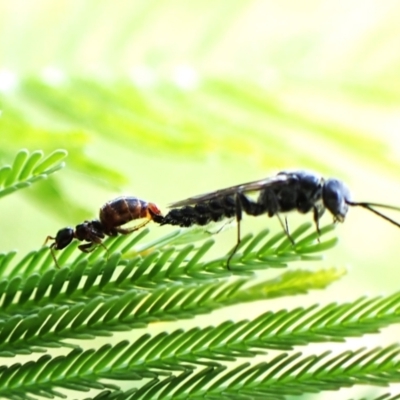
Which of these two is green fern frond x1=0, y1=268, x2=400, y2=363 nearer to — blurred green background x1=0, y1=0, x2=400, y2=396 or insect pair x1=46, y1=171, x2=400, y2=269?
insect pair x1=46, y1=171, x2=400, y2=269

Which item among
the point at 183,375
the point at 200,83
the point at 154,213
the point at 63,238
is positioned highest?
the point at 200,83

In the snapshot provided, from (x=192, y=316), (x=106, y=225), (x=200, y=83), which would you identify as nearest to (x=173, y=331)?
(x=192, y=316)

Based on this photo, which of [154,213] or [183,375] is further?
[154,213]

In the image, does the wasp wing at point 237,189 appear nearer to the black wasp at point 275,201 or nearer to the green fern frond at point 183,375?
the black wasp at point 275,201

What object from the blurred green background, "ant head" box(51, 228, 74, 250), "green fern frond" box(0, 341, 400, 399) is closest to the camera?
"green fern frond" box(0, 341, 400, 399)

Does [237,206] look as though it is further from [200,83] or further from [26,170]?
[200,83]

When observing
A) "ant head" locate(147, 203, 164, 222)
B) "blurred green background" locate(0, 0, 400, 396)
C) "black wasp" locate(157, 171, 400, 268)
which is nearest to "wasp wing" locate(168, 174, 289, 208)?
"black wasp" locate(157, 171, 400, 268)

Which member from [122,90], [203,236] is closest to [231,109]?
[122,90]
